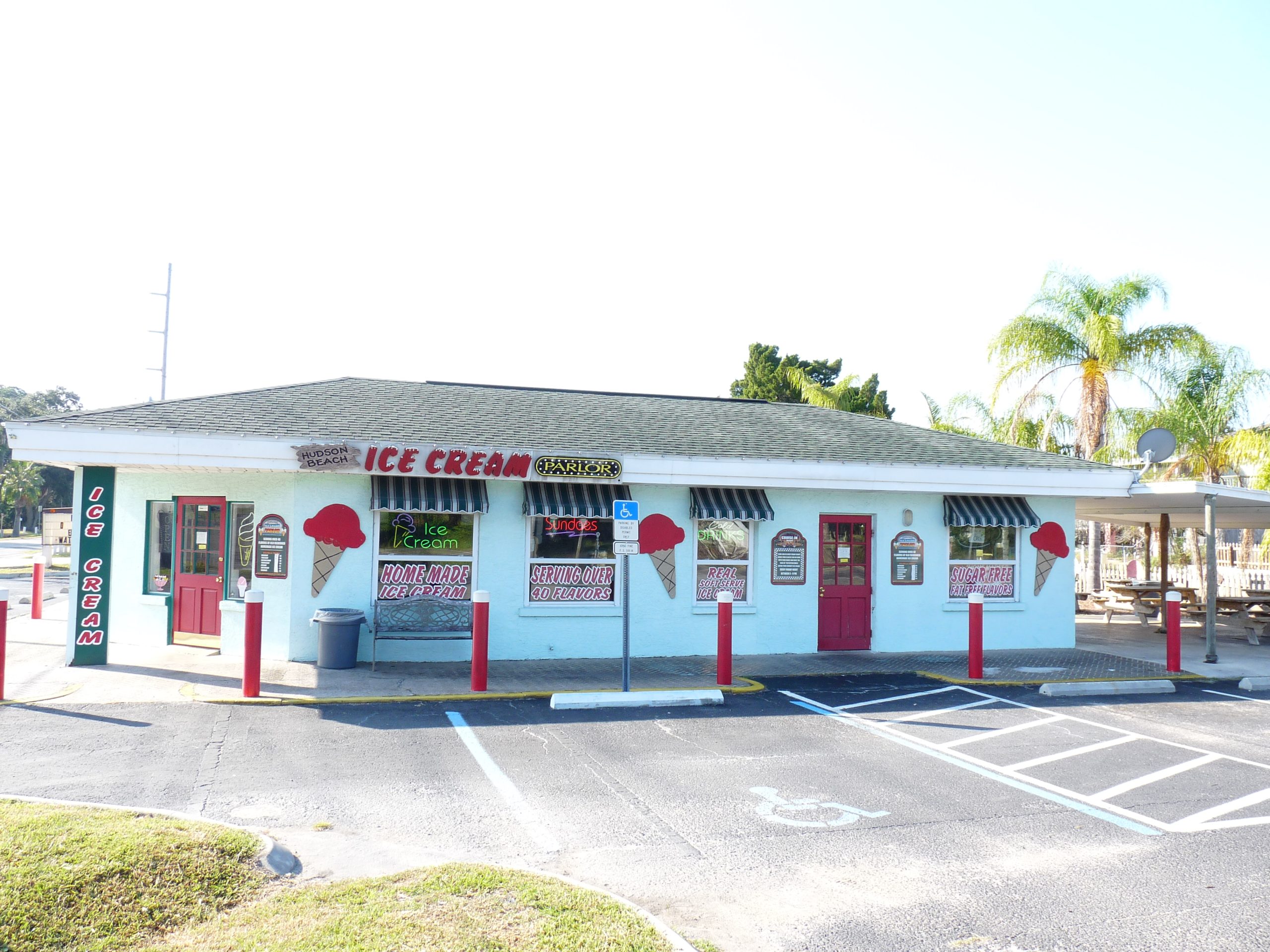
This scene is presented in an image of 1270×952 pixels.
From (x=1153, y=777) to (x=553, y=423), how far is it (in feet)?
32.8

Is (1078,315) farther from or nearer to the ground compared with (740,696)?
farther from the ground

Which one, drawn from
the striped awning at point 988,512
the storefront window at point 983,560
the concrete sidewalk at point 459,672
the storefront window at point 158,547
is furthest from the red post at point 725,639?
the storefront window at point 158,547

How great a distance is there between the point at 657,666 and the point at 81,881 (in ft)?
29.9

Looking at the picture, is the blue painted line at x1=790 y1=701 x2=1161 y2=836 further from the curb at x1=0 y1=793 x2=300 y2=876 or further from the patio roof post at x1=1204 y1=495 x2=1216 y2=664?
the patio roof post at x1=1204 y1=495 x2=1216 y2=664

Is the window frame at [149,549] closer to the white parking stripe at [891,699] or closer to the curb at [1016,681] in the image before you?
the white parking stripe at [891,699]

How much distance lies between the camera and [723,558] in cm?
1473

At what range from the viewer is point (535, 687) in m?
11.5

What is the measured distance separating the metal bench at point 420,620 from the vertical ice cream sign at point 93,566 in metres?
3.42

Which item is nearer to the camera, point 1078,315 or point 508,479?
point 508,479

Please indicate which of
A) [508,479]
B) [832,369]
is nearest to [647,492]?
[508,479]

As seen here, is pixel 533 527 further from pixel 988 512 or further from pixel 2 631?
pixel 988 512

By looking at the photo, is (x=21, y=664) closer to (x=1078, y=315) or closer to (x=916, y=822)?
(x=916, y=822)

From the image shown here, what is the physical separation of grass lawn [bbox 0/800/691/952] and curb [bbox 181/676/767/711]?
455cm

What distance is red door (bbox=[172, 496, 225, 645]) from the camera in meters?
14.0
